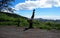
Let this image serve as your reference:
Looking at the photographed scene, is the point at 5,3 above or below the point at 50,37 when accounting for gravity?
above

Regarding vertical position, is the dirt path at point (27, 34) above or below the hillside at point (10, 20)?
below

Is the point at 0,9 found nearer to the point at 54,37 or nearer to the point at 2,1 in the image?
the point at 2,1

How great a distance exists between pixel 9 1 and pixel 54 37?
23.1 metres

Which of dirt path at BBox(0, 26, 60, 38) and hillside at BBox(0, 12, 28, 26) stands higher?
hillside at BBox(0, 12, 28, 26)

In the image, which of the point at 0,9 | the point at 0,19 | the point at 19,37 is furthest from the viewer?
the point at 0,9

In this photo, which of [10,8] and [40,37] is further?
[10,8]

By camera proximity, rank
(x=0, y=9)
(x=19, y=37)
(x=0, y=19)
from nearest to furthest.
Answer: (x=19, y=37), (x=0, y=19), (x=0, y=9)

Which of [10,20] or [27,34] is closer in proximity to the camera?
[27,34]

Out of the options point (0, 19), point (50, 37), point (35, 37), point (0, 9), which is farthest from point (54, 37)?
point (0, 9)

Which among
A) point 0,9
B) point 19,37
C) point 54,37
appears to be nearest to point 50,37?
point 54,37

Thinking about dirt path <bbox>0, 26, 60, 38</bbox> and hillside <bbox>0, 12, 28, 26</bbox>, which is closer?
dirt path <bbox>0, 26, 60, 38</bbox>

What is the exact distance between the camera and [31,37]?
9.97 m

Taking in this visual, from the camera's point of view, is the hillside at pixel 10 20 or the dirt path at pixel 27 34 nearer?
Result: the dirt path at pixel 27 34

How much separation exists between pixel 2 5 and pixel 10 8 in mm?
1491
